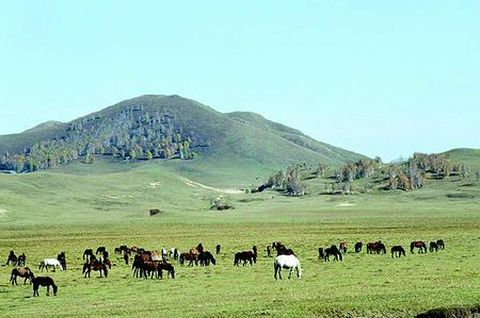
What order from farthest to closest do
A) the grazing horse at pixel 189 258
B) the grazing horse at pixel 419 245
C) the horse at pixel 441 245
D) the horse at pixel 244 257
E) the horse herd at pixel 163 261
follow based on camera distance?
the horse at pixel 441 245
the grazing horse at pixel 419 245
the grazing horse at pixel 189 258
the horse at pixel 244 257
the horse herd at pixel 163 261

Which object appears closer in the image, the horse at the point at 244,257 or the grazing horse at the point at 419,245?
the horse at the point at 244,257

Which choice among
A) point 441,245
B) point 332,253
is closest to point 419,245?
point 441,245

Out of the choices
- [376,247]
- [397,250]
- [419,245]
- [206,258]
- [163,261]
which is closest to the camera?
[163,261]

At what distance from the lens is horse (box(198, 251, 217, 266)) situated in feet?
148

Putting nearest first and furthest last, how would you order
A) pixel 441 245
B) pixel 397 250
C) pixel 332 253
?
pixel 332 253
pixel 397 250
pixel 441 245

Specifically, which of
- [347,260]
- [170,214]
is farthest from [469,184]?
[347,260]

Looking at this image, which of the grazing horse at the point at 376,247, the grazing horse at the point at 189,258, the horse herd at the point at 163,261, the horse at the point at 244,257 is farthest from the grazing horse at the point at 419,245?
the grazing horse at the point at 189,258

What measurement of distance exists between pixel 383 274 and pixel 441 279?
4.05 m

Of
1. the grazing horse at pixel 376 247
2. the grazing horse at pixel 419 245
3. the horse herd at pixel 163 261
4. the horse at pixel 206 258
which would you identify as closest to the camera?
the horse herd at pixel 163 261

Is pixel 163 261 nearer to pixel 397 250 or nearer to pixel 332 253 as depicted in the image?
pixel 332 253

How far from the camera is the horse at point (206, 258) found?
148ft

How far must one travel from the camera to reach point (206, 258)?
149ft

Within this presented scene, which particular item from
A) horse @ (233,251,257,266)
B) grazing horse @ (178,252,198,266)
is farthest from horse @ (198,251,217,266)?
horse @ (233,251,257,266)

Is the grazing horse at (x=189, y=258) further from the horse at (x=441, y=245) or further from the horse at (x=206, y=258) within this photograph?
the horse at (x=441, y=245)
